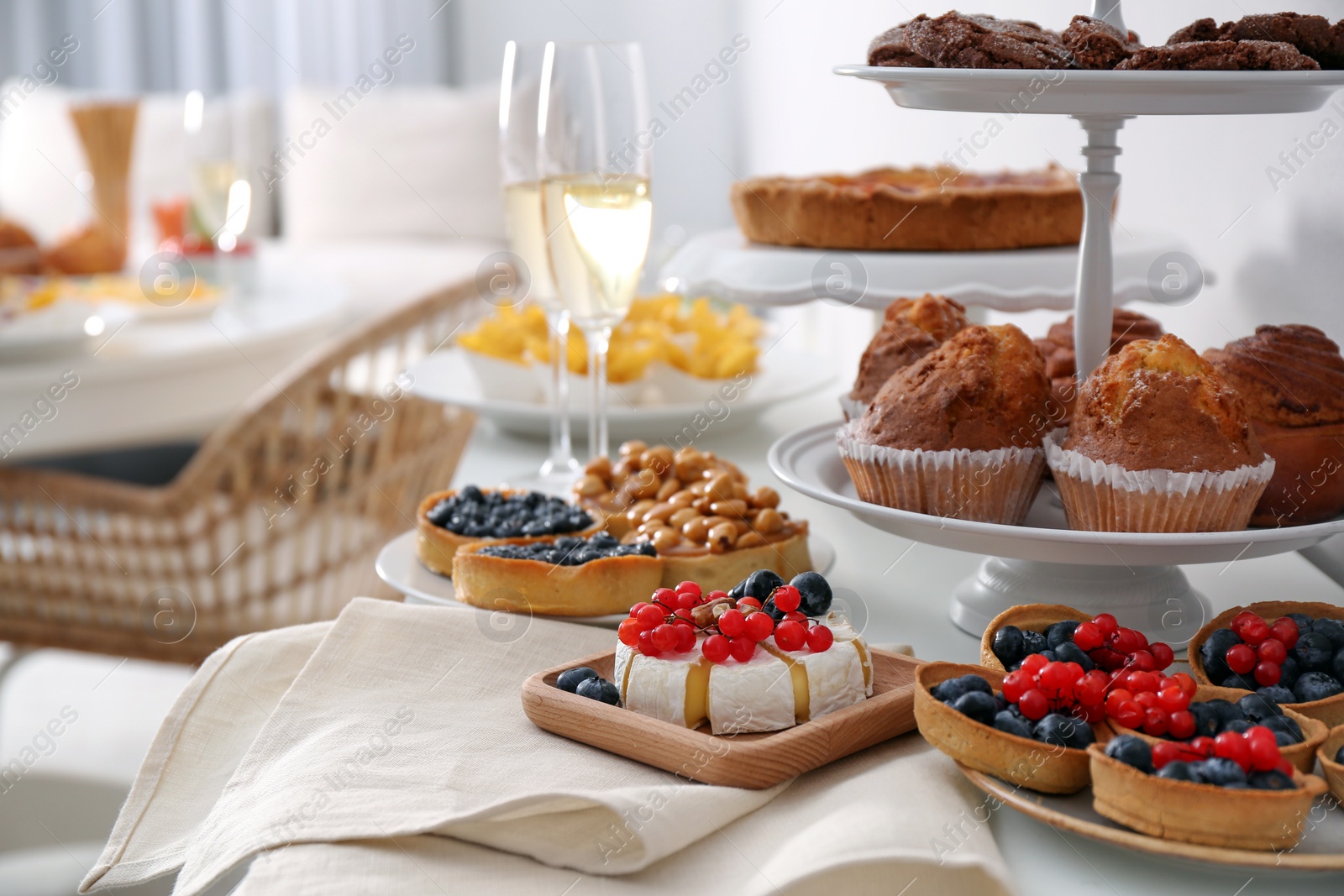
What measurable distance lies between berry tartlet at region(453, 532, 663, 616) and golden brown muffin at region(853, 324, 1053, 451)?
0.18m

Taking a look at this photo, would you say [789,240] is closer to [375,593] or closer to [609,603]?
[609,603]

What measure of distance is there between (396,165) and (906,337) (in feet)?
12.1

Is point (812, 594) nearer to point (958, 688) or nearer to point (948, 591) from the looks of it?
point (958, 688)

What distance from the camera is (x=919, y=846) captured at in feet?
1.77

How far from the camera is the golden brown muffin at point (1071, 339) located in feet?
3.05

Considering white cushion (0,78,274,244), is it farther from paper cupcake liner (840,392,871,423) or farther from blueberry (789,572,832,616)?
blueberry (789,572,832,616)

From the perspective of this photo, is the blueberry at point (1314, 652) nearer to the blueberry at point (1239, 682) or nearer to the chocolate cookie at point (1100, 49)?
the blueberry at point (1239, 682)

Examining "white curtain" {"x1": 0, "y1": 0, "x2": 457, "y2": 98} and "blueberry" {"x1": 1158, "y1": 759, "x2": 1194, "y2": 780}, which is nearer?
"blueberry" {"x1": 1158, "y1": 759, "x2": 1194, "y2": 780}

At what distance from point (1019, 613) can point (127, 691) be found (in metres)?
2.65

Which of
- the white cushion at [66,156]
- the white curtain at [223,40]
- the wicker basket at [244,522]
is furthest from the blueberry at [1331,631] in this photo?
the white curtain at [223,40]

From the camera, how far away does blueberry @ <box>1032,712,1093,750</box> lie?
0.56 m

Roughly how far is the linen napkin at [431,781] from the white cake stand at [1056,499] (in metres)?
0.16

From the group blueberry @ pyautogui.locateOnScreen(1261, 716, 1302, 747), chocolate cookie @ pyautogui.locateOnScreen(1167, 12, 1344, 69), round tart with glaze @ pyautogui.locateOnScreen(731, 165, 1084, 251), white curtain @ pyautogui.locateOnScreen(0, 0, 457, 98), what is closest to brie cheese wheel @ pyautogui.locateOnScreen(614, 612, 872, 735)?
blueberry @ pyautogui.locateOnScreen(1261, 716, 1302, 747)

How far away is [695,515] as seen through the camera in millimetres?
918
